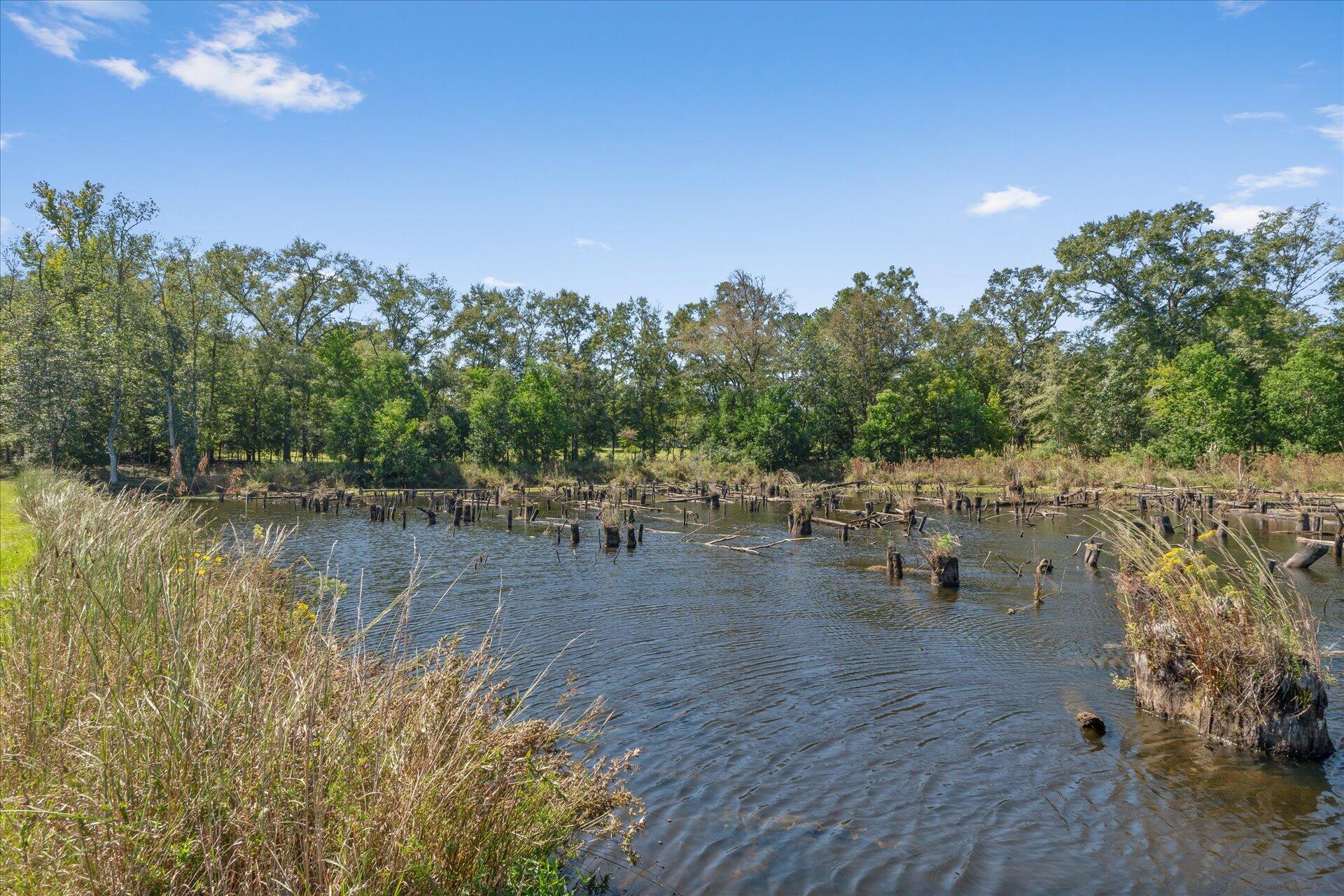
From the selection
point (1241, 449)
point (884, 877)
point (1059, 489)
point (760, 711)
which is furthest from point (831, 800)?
point (1241, 449)

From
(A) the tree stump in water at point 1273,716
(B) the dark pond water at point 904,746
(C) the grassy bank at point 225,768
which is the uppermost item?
(C) the grassy bank at point 225,768

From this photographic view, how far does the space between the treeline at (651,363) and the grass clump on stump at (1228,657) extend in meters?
38.9

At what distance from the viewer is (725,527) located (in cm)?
3030

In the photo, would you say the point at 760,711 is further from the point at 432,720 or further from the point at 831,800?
the point at 432,720

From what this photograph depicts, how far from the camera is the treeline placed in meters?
40.8

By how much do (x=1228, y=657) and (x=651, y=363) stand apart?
54136mm

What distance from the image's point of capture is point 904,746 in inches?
353

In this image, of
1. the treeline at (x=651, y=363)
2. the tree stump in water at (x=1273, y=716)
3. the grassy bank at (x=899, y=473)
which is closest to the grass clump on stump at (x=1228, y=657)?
the tree stump in water at (x=1273, y=716)

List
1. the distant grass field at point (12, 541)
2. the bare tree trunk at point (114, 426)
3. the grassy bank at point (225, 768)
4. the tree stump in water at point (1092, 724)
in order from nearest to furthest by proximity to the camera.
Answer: the grassy bank at point (225, 768)
the tree stump in water at point (1092, 724)
the distant grass field at point (12, 541)
the bare tree trunk at point (114, 426)

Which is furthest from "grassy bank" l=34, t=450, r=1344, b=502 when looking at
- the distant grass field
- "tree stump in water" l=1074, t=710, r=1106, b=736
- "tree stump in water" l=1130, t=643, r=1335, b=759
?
"tree stump in water" l=1074, t=710, r=1106, b=736

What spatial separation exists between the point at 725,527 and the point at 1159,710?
2107cm

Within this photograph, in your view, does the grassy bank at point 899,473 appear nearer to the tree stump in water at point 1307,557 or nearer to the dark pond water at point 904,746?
the tree stump in water at point 1307,557

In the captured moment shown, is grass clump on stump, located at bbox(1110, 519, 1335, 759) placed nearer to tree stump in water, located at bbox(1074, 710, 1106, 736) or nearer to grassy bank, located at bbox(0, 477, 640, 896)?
tree stump in water, located at bbox(1074, 710, 1106, 736)

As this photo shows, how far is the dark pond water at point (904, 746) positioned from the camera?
6430 millimetres
